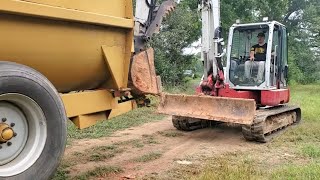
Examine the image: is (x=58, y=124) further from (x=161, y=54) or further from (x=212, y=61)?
(x=161, y=54)

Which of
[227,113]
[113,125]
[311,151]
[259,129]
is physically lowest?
[311,151]

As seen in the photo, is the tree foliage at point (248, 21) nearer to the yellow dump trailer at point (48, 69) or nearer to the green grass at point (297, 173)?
the green grass at point (297, 173)

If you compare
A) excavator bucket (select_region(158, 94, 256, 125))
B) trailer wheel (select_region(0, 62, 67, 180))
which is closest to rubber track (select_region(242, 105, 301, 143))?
excavator bucket (select_region(158, 94, 256, 125))

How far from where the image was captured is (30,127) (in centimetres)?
350

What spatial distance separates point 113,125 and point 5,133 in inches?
236

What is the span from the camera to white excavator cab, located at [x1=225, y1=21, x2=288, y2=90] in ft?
28.2

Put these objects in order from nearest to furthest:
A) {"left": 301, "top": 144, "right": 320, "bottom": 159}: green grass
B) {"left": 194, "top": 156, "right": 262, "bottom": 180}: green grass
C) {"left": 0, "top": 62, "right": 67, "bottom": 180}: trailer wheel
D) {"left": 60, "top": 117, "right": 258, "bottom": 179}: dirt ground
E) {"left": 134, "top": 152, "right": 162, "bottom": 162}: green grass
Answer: {"left": 0, "top": 62, "right": 67, "bottom": 180}: trailer wheel < {"left": 194, "top": 156, "right": 262, "bottom": 180}: green grass < {"left": 60, "top": 117, "right": 258, "bottom": 179}: dirt ground < {"left": 134, "top": 152, "right": 162, "bottom": 162}: green grass < {"left": 301, "top": 144, "right": 320, "bottom": 159}: green grass

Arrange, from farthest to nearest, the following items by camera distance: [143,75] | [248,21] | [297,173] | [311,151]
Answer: [248,21]
[311,151]
[297,173]
[143,75]

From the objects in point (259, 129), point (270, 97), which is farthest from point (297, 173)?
point (270, 97)

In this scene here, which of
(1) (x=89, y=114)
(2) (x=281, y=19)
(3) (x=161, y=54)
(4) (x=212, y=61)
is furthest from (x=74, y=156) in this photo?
(2) (x=281, y=19)

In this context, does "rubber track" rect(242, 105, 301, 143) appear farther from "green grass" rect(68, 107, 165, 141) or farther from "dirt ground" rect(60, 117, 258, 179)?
"green grass" rect(68, 107, 165, 141)

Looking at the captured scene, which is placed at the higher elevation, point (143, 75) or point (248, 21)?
point (248, 21)

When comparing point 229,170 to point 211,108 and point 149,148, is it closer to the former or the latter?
point 149,148

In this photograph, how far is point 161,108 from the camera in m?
8.20
